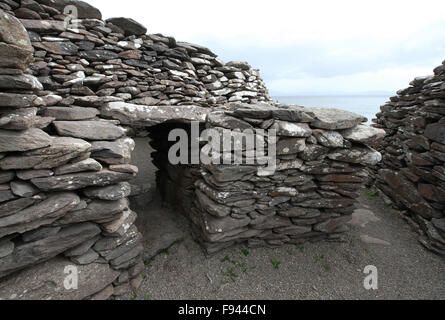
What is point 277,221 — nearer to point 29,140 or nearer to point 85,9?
point 29,140

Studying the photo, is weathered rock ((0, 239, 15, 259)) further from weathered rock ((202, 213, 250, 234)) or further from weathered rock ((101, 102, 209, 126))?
weathered rock ((202, 213, 250, 234))

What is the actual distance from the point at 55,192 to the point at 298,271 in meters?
4.63

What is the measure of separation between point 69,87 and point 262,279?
596 centimetres

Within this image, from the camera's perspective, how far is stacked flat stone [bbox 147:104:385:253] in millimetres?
4156

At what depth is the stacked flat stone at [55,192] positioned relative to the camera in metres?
2.59

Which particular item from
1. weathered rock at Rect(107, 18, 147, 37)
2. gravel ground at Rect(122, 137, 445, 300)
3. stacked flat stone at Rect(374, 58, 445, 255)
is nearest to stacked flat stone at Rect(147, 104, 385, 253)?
gravel ground at Rect(122, 137, 445, 300)

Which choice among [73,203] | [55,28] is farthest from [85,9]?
[73,203]

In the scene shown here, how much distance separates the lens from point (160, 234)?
5.24 meters

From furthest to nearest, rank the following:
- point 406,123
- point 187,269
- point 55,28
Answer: point 406,123 < point 55,28 < point 187,269

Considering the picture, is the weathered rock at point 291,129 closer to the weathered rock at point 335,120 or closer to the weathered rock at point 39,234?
the weathered rock at point 335,120

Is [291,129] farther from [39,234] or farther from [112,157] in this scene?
[39,234]

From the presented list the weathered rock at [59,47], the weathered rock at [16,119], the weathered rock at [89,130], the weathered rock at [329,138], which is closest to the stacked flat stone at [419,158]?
the weathered rock at [329,138]

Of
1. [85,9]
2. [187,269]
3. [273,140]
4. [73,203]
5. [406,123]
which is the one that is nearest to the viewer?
[73,203]

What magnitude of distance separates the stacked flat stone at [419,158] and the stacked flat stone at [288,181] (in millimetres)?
2154
